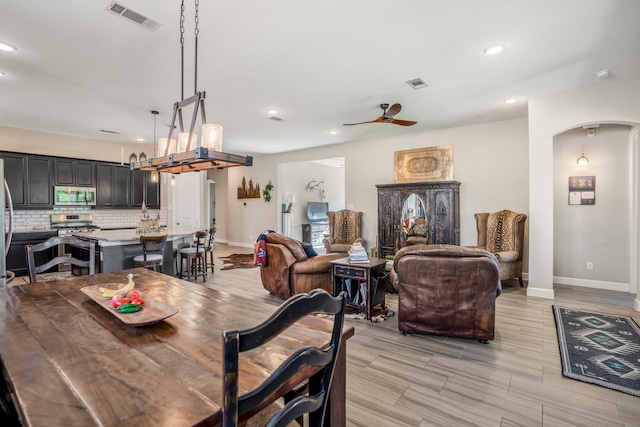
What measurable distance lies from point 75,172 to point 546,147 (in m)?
8.40

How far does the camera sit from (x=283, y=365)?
0.79 meters

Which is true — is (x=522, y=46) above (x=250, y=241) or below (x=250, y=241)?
above

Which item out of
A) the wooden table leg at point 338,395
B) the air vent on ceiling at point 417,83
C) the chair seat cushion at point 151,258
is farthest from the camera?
the chair seat cushion at point 151,258

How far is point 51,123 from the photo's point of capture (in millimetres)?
5750

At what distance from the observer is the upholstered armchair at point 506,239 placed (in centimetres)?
470

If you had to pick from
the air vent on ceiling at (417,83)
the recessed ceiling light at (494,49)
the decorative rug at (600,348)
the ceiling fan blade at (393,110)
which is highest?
the air vent on ceiling at (417,83)

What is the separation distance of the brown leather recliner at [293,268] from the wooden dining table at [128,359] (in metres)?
2.22

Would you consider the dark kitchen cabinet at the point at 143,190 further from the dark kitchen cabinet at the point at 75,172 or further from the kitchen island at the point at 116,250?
the kitchen island at the point at 116,250

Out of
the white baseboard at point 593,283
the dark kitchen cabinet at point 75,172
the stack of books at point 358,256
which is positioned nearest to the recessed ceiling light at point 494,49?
the stack of books at point 358,256

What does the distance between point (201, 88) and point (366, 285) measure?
3265 millimetres

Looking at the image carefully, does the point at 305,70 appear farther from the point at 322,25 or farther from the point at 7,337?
the point at 7,337

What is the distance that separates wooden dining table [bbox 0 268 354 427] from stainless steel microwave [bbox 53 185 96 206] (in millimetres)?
5548

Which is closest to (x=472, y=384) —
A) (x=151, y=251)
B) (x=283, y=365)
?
(x=283, y=365)

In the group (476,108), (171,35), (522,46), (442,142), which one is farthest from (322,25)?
(442,142)
